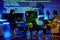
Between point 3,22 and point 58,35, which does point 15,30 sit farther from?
point 58,35

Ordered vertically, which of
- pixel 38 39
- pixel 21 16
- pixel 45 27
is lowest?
pixel 38 39

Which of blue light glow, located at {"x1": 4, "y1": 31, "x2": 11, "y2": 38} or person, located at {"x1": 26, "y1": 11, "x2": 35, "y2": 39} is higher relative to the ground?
person, located at {"x1": 26, "y1": 11, "x2": 35, "y2": 39}

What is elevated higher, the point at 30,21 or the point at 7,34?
the point at 30,21

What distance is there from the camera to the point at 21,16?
2.34m

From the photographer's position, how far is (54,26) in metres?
2.35

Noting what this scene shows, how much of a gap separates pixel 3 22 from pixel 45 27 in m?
0.55

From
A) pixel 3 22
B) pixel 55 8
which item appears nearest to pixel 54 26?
pixel 55 8

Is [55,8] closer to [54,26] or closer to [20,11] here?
[54,26]

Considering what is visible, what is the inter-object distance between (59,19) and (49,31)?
0.20 meters

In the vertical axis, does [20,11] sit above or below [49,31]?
above

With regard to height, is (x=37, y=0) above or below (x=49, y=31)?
above

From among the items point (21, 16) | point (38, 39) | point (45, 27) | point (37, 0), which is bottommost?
point (38, 39)

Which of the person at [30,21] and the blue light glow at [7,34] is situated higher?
the person at [30,21]

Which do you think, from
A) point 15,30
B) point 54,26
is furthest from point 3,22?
point 54,26
